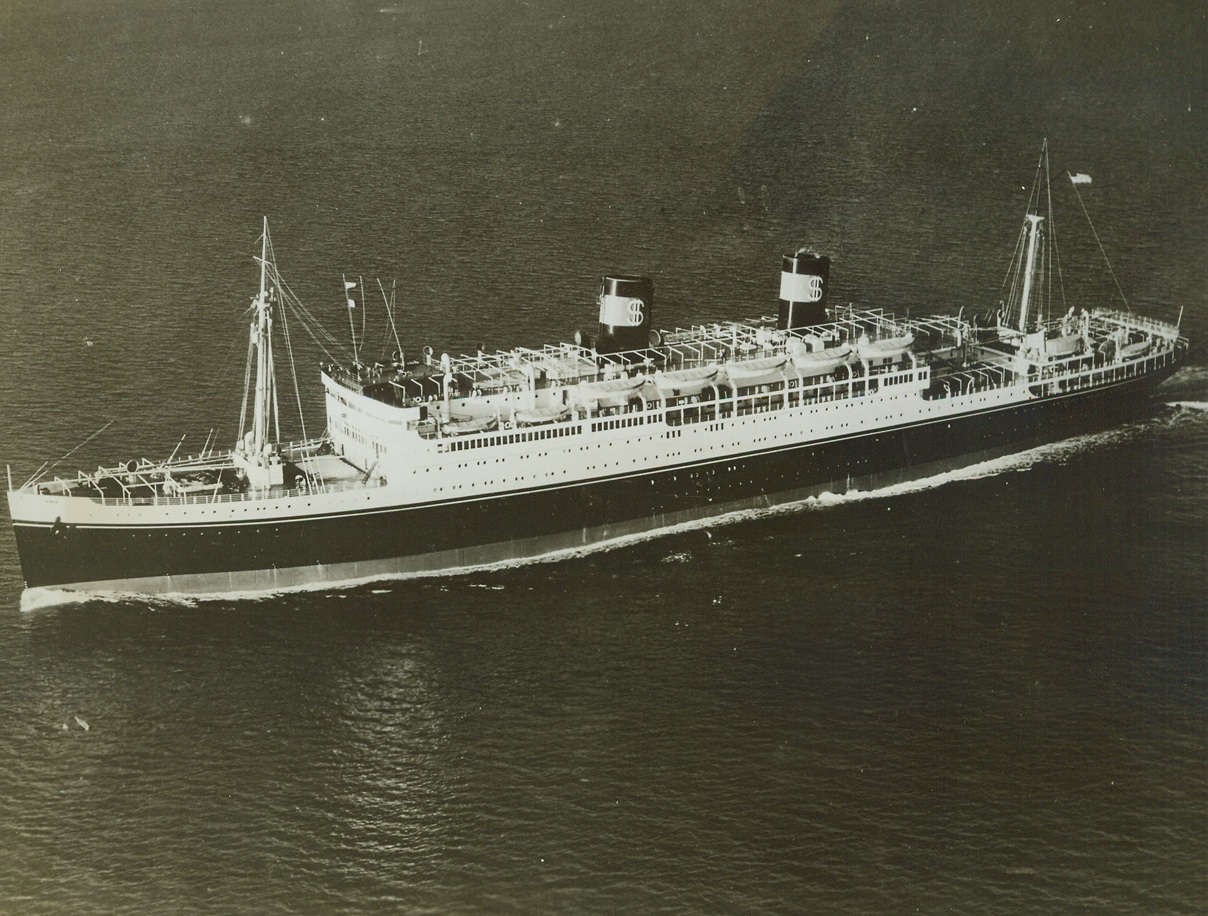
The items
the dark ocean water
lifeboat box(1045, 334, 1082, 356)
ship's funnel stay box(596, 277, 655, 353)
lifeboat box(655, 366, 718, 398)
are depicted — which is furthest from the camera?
lifeboat box(1045, 334, 1082, 356)

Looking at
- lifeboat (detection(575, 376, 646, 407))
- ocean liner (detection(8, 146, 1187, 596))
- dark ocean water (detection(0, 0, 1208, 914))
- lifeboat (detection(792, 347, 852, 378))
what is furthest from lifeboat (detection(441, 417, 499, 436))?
lifeboat (detection(792, 347, 852, 378))

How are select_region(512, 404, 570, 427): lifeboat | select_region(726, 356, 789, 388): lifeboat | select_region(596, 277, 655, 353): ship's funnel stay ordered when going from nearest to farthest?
1. select_region(512, 404, 570, 427): lifeboat
2. select_region(596, 277, 655, 353): ship's funnel stay
3. select_region(726, 356, 789, 388): lifeboat

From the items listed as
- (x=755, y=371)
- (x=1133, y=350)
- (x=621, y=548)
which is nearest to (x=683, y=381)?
(x=755, y=371)

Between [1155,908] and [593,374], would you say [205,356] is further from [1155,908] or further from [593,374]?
[1155,908]

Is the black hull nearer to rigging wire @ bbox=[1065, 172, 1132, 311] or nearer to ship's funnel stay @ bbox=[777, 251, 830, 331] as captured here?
ship's funnel stay @ bbox=[777, 251, 830, 331]

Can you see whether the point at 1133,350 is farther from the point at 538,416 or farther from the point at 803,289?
the point at 538,416

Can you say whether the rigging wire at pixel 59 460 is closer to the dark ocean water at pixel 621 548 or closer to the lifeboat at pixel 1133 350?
the dark ocean water at pixel 621 548
